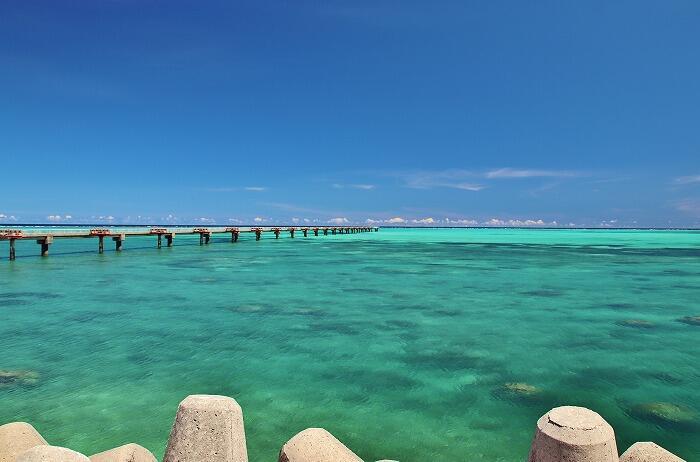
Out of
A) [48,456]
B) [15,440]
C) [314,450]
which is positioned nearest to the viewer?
[48,456]

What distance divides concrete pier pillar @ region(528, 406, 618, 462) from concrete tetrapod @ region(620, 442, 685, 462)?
0.60 m

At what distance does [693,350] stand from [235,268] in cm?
2405

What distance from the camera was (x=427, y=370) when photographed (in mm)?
9055

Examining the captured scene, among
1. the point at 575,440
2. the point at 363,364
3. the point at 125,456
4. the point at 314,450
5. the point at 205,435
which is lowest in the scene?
the point at 363,364

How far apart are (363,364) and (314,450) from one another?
5904 mm

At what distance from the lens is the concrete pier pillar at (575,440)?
9.59ft

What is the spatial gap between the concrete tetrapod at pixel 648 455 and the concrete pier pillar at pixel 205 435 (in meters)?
2.74

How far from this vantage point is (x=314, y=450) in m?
3.67

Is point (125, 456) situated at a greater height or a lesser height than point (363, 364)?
greater

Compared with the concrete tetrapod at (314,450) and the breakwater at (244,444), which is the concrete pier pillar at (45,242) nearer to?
the breakwater at (244,444)

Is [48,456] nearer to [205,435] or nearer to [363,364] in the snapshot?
[205,435]

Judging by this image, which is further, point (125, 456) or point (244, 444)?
point (125, 456)

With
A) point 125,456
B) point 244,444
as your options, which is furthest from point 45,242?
point 244,444

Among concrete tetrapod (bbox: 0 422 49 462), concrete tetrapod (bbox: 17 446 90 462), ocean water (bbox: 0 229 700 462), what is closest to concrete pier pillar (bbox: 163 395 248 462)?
concrete tetrapod (bbox: 17 446 90 462)
